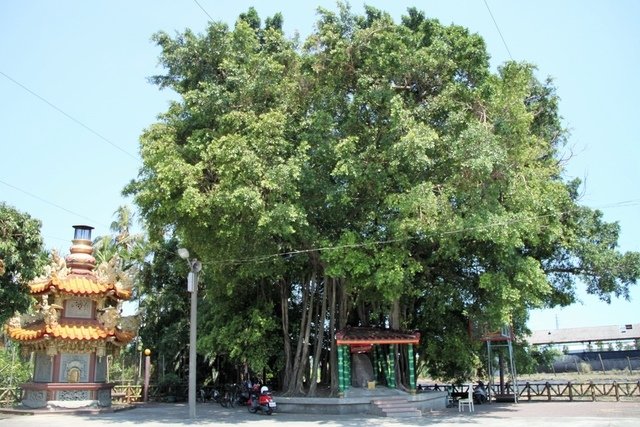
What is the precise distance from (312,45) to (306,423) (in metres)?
10.5

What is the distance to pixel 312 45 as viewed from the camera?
629 inches

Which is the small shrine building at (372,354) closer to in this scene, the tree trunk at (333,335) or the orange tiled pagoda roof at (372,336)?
the orange tiled pagoda roof at (372,336)

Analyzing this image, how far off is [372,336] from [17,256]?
35.9 feet

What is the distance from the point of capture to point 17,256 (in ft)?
52.1

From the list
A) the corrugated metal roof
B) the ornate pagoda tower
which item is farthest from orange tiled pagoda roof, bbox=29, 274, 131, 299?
the corrugated metal roof

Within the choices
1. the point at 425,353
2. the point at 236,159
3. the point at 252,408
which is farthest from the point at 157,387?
the point at 236,159

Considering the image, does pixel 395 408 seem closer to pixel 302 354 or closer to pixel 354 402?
pixel 354 402

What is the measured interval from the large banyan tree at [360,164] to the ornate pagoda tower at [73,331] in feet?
11.5

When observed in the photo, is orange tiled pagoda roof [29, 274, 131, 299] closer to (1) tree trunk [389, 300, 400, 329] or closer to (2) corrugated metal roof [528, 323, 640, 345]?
(1) tree trunk [389, 300, 400, 329]

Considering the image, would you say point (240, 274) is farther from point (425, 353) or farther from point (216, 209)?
point (425, 353)

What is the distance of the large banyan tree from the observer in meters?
14.0

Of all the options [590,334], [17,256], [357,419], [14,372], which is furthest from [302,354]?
[590,334]

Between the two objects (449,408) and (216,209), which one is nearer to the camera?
(216,209)

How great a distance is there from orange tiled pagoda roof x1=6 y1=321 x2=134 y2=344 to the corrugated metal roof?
24.2m
